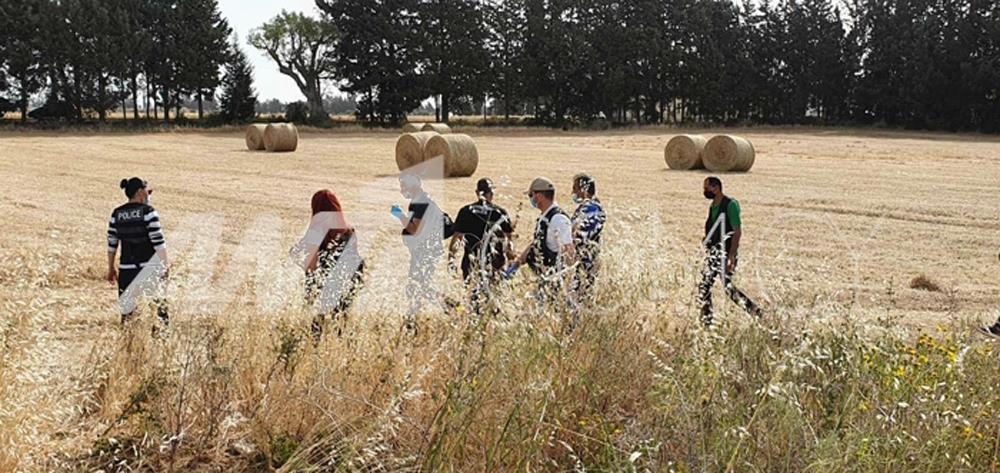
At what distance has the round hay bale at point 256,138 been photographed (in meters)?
37.9

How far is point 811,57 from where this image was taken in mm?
67375

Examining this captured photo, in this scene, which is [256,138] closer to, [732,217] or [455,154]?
[455,154]

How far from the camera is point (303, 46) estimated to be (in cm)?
6912

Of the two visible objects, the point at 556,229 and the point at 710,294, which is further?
the point at 556,229

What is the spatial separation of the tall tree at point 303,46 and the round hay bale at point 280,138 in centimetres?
3024

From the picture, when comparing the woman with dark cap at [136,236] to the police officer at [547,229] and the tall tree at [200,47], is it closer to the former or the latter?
the police officer at [547,229]

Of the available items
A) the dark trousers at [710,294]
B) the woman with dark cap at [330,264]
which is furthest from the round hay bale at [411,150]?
the dark trousers at [710,294]

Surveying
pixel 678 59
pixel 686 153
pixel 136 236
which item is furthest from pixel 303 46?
pixel 136 236

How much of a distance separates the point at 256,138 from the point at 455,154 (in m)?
14.7

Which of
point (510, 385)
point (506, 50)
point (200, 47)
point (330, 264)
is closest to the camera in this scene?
point (510, 385)

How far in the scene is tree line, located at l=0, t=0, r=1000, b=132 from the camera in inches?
2229

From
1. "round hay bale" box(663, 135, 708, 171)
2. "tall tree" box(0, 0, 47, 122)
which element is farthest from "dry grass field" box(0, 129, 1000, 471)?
"tall tree" box(0, 0, 47, 122)

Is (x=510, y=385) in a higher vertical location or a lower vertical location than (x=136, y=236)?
lower

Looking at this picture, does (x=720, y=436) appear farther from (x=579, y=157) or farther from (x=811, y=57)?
(x=811, y=57)
